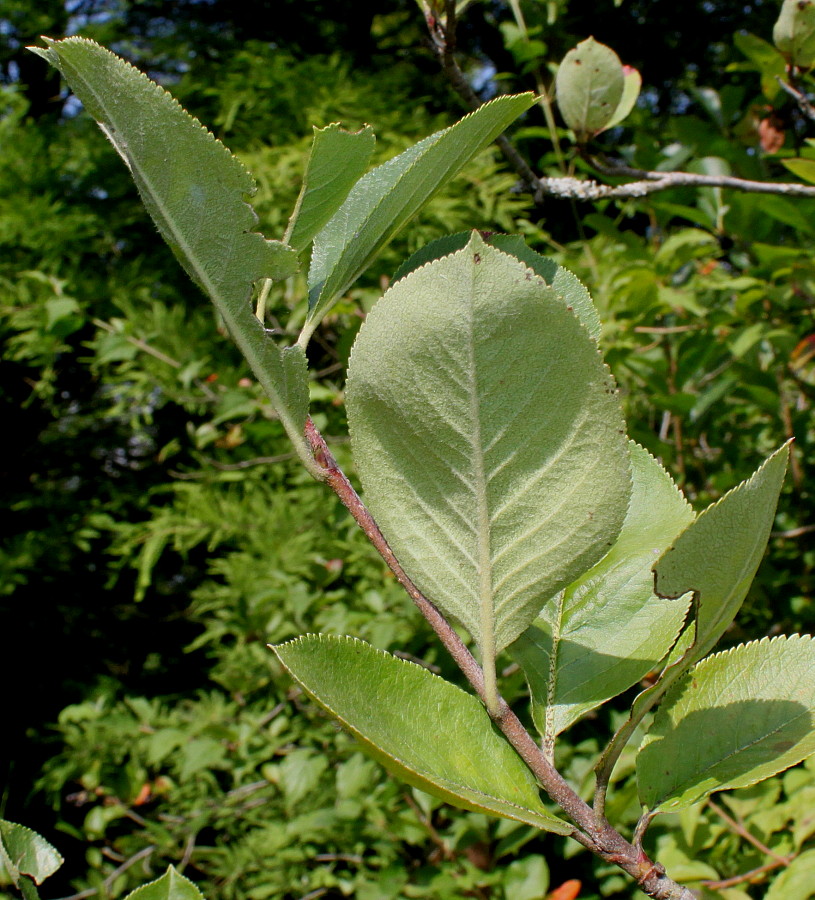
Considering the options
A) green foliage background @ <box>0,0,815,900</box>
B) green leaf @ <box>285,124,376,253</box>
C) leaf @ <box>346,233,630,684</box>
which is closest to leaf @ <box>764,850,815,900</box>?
green foliage background @ <box>0,0,815,900</box>

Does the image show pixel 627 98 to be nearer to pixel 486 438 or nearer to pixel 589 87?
pixel 589 87

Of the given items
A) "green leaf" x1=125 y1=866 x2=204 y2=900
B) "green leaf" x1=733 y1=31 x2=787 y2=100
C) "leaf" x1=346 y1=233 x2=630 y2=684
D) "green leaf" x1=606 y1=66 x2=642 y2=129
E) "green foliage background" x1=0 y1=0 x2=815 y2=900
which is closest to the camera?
"leaf" x1=346 y1=233 x2=630 y2=684

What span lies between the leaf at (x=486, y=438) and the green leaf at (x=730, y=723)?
10 centimetres

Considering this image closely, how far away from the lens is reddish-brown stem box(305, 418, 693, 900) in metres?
0.33

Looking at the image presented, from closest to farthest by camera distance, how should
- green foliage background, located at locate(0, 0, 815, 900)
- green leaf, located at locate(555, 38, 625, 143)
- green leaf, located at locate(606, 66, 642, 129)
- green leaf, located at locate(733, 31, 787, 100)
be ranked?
1. green leaf, located at locate(555, 38, 625, 143)
2. green leaf, located at locate(606, 66, 642, 129)
3. green leaf, located at locate(733, 31, 787, 100)
4. green foliage background, located at locate(0, 0, 815, 900)

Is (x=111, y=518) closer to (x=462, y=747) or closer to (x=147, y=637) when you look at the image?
(x=147, y=637)

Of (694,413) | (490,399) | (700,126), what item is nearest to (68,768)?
(694,413)

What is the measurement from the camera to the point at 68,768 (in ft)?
7.93

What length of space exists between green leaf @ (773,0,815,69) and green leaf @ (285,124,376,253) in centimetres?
82

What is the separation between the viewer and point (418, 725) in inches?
13.3

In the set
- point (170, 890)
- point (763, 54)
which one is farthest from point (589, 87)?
point (170, 890)

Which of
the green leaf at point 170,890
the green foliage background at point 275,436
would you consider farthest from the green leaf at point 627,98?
the green leaf at point 170,890

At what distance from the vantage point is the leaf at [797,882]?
0.97m

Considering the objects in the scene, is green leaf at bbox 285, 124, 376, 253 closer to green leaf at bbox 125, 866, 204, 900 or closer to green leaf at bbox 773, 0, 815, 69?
green leaf at bbox 125, 866, 204, 900
